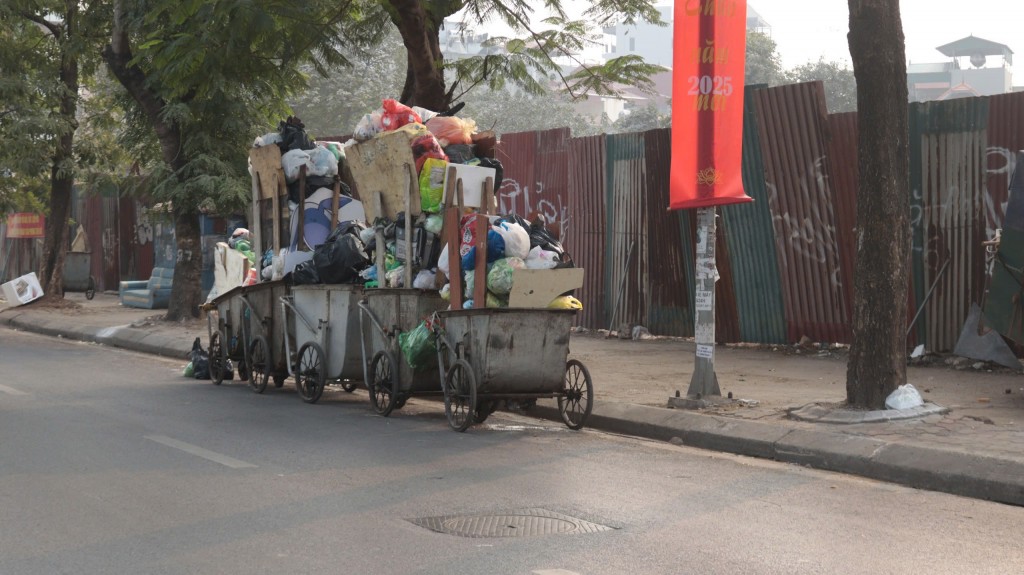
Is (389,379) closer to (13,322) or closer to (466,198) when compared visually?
(466,198)

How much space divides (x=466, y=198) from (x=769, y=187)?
15.5 feet

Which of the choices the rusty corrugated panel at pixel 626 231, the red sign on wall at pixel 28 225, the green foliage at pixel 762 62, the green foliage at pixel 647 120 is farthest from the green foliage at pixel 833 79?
the rusty corrugated panel at pixel 626 231

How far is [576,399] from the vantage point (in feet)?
31.3

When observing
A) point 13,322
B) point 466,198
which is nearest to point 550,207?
point 466,198

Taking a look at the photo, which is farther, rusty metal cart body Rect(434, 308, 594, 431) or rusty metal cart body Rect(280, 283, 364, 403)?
rusty metal cart body Rect(280, 283, 364, 403)

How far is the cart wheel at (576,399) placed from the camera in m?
9.38

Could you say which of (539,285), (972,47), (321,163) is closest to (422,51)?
(321,163)

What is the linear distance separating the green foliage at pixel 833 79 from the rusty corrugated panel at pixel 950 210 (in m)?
43.7

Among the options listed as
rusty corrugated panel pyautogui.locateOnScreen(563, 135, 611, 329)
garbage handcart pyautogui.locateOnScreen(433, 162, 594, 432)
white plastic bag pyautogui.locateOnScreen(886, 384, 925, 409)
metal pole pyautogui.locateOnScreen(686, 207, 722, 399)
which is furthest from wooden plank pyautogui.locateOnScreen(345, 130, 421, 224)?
rusty corrugated panel pyautogui.locateOnScreen(563, 135, 611, 329)

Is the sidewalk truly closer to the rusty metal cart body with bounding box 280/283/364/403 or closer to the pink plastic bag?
the rusty metal cart body with bounding box 280/283/364/403

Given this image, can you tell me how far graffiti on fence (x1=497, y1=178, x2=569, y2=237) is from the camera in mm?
16812

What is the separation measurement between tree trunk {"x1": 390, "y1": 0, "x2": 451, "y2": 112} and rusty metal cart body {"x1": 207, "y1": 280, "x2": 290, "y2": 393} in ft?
11.4

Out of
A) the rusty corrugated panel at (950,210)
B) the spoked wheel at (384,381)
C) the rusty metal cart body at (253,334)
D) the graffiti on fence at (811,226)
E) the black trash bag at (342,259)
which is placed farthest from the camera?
the graffiti on fence at (811,226)

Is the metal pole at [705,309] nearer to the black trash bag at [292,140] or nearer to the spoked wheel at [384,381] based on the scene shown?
the spoked wheel at [384,381]
